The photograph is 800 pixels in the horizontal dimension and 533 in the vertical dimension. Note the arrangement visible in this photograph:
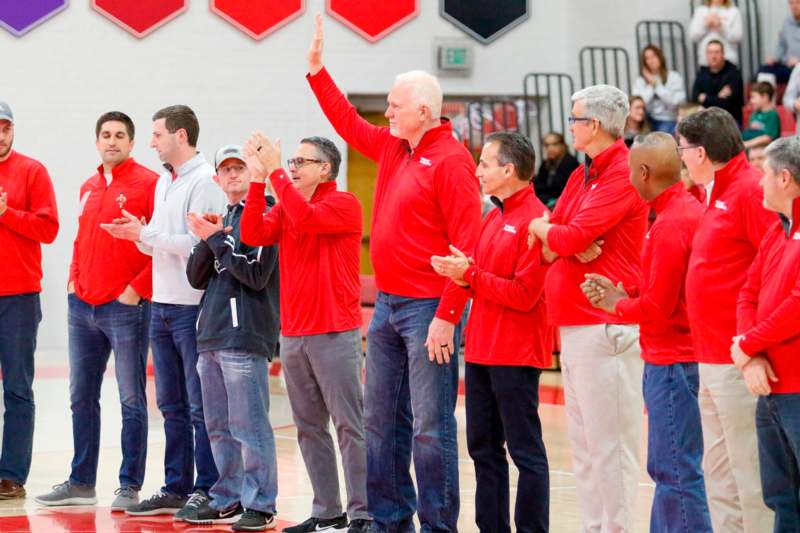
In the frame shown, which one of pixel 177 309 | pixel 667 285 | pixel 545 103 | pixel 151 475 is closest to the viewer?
pixel 667 285

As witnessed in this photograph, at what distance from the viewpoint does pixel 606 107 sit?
5.41 metres

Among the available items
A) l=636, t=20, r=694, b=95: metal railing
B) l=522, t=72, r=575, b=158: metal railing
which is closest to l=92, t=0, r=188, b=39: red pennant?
l=522, t=72, r=575, b=158: metal railing

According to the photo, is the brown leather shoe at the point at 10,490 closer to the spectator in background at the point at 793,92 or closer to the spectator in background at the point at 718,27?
the spectator in background at the point at 793,92

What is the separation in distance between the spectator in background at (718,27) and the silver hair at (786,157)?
11889mm

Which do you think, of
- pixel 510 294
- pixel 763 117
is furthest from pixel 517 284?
pixel 763 117

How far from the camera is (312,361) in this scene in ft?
20.3

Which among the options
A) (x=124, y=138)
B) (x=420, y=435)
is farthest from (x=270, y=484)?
(x=124, y=138)

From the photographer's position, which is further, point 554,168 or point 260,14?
point 260,14

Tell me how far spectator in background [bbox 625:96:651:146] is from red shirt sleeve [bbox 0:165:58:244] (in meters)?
9.43

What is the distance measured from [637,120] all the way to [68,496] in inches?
400

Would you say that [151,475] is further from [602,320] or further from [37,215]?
[602,320]

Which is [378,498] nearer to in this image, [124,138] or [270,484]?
[270,484]

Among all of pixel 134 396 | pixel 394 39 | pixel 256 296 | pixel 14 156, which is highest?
pixel 394 39

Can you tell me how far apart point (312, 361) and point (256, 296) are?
0.58 metres
